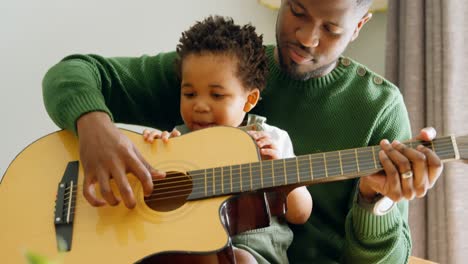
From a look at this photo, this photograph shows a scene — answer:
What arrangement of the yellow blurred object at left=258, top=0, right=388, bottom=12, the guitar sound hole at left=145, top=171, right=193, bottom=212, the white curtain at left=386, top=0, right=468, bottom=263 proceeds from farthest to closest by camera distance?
1. the yellow blurred object at left=258, top=0, right=388, bottom=12
2. the white curtain at left=386, top=0, right=468, bottom=263
3. the guitar sound hole at left=145, top=171, right=193, bottom=212

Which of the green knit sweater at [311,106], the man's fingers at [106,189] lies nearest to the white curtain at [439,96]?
the green knit sweater at [311,106]

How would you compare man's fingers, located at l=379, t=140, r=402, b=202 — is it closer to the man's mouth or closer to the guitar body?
the guitar body

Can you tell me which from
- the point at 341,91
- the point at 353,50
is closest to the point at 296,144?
the point at 341,91

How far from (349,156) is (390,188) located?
0.09 m

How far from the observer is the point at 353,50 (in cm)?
220

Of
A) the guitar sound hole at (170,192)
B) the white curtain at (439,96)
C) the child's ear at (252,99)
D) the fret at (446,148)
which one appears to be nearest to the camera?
the fret at (446,148)

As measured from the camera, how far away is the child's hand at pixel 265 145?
1.00m

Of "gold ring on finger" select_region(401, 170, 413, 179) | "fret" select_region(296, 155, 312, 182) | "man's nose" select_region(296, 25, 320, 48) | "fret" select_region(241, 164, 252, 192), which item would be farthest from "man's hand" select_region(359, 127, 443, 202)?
"man's nose" select_region(296, 25, 320, 48)

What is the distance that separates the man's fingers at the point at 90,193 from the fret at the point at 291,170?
325 mm

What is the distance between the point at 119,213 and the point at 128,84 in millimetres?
427

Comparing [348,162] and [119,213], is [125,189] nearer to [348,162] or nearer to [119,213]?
[119,213]

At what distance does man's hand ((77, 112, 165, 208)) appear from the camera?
93 cm

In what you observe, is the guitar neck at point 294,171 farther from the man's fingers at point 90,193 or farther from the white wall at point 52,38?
the white wall at point 52,38

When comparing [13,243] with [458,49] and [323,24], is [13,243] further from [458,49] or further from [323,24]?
[458,49]
